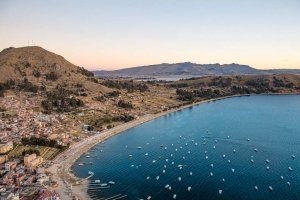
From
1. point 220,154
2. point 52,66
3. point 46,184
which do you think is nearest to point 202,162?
point 220,154

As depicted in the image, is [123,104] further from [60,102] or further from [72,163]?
[72,163]

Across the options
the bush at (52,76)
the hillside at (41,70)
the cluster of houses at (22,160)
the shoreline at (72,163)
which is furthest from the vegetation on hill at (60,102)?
the bush at (52,76)

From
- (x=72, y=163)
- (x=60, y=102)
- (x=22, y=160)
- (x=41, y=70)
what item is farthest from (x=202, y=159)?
(x=41, y=70)

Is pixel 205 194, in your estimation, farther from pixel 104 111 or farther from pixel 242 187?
pixel 104 111

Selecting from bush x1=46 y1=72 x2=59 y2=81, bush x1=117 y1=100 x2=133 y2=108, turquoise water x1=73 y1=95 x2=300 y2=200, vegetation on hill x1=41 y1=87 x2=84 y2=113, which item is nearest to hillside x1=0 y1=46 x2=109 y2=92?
bush x1=46 y1=72 x2=59 y2=81

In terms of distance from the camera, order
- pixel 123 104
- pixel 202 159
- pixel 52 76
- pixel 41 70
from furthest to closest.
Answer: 1. pixel 41 70
2. pixel 52 76
3. pixel 123 104
4. pixel 202 159

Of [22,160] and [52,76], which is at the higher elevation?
[52,76]

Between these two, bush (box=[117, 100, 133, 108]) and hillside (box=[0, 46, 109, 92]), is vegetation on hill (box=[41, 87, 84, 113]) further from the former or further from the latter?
hillside (box=[0, 46, 109, 92])

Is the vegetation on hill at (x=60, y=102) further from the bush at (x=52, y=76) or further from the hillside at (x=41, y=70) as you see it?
the bush at (x=52, y=76)
